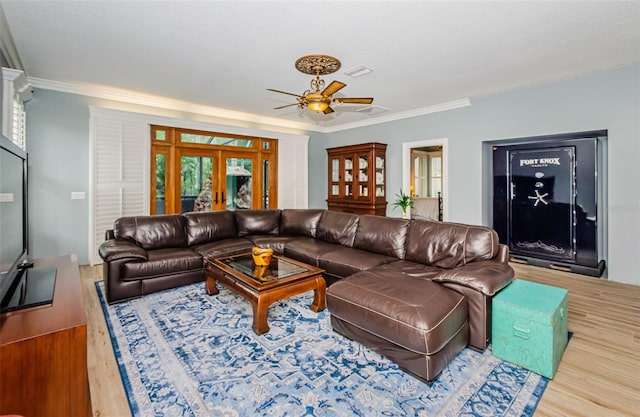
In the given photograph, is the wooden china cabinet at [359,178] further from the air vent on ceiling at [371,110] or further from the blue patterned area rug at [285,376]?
the blue patterned area rug at [285,376]

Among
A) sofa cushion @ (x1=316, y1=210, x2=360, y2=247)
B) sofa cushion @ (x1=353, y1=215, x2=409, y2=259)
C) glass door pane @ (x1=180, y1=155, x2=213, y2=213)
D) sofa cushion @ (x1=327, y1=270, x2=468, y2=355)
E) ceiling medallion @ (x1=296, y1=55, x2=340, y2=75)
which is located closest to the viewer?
sofa cushion @ (x1=327, y1=270, x2=468, y2=355)

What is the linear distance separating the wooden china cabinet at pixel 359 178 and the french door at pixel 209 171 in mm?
1450

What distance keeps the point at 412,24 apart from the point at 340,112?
3203 millimetres

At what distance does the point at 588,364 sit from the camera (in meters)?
2.07

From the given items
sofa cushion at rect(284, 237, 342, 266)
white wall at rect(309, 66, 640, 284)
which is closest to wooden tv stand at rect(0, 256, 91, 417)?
sofa cushion at rect(284, 237, 342, 266)

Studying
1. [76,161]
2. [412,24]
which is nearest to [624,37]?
[412,24]

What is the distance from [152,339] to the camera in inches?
94.3

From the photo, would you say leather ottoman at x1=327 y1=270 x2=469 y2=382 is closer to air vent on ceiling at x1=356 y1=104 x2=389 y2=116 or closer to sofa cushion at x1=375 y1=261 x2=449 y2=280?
sofa cushion at x1=375 y1=261 x2=449 y2=280

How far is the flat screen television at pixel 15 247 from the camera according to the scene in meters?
1.45

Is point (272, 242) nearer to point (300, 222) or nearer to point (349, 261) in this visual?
point (300, 222)

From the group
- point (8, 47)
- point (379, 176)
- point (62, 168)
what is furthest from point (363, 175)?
point (8, 47)

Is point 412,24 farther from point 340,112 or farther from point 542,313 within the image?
point 340,112

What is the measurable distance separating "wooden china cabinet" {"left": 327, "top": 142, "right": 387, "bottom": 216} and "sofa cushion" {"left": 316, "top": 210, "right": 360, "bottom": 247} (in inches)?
79.6

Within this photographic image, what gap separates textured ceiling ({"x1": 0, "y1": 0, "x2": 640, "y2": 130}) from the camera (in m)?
2.46
